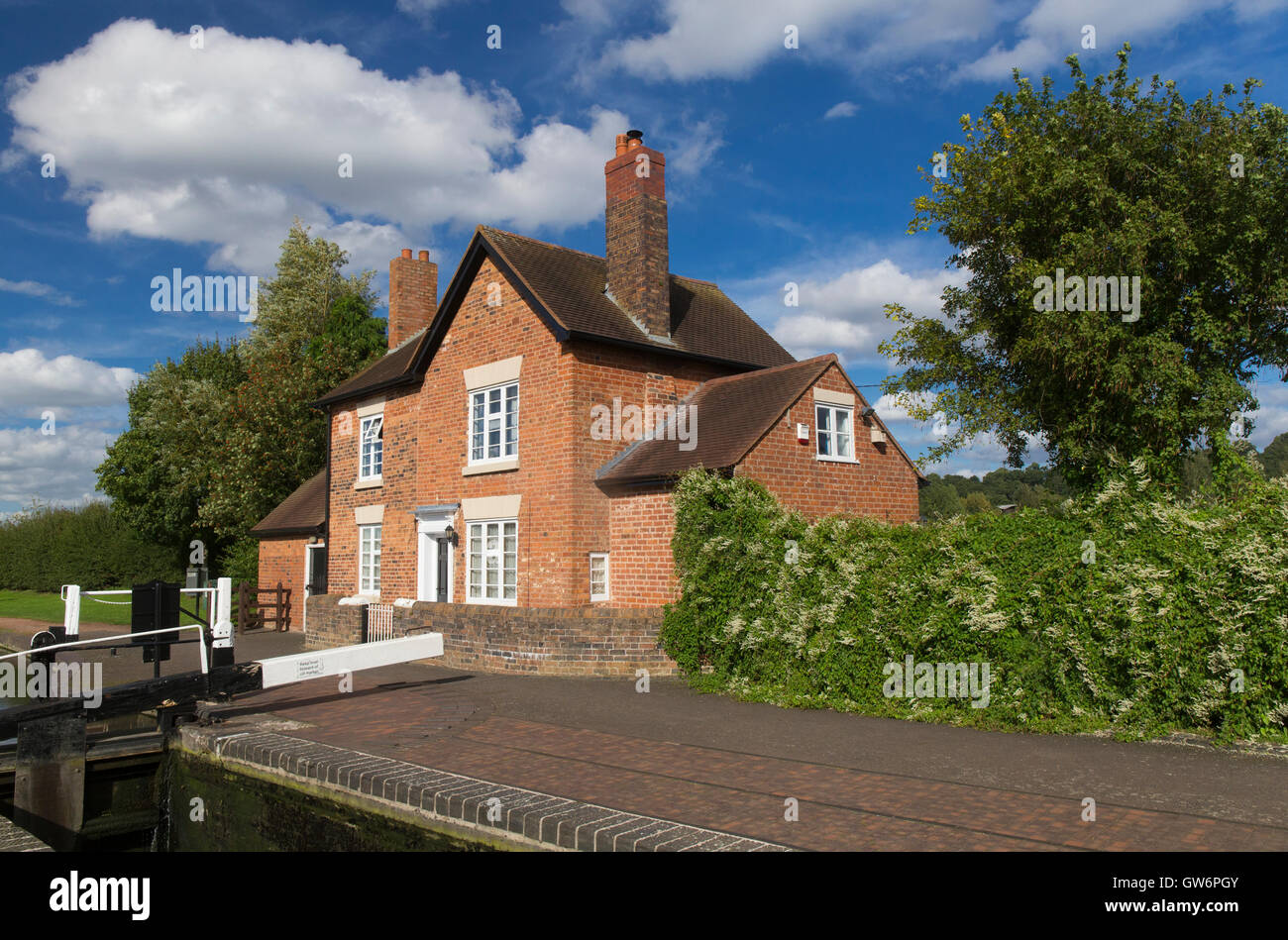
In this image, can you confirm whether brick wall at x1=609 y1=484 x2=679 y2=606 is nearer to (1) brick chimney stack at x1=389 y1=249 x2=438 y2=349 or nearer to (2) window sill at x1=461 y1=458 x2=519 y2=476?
(2) window sill at x1=461 y1=458 x2=519 y2=476

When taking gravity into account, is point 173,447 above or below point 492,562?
above

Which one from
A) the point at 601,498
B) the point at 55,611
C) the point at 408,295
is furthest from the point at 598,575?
the point at 55,611

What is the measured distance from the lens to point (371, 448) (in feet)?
72.8

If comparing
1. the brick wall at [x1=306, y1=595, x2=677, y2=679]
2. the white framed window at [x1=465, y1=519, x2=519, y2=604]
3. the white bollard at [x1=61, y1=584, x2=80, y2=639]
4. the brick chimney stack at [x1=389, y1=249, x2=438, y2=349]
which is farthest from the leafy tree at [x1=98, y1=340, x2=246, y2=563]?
the white bollard at [x1=61, y1=584, x2=80, y2=639]

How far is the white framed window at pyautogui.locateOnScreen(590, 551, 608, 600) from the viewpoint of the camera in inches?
625

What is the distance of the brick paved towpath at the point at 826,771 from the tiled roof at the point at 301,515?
13.6 m

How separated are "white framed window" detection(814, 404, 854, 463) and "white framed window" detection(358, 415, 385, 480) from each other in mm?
11338

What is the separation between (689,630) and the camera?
13547mm

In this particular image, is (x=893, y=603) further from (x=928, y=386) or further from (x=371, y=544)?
(x=371, y=544)

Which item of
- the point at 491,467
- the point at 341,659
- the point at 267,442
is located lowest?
the point at 341,659

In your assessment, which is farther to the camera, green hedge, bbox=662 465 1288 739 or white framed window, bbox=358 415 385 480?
white framed window, bbox=358 415 385 480

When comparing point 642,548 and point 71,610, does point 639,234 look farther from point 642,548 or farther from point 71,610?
point 71,610

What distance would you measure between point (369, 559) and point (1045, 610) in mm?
16919
